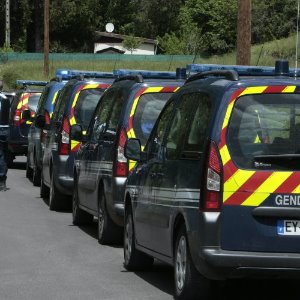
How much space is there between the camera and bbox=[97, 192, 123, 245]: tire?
11.4 m

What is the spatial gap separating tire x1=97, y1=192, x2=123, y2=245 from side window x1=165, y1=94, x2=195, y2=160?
287 centimetres

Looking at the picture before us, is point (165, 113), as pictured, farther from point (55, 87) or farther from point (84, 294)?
point (55, 87)

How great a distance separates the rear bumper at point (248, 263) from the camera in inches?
286

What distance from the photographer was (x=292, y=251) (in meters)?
7.30

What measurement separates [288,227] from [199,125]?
111cm

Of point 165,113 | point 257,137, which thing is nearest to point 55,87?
point 165,113

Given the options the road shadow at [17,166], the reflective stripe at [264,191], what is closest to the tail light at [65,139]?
the reflective stripe at [264,191]

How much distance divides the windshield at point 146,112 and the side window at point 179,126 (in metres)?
2.41

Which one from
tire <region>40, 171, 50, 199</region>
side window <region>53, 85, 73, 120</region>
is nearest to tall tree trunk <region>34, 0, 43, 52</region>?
tire <region>40, 171, 50, 199</region>

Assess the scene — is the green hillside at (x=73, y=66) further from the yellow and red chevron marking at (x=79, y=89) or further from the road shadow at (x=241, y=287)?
the road shadow at (x=241, y=287)

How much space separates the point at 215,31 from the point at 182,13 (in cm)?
803

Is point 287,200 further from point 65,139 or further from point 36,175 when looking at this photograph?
point 36,175

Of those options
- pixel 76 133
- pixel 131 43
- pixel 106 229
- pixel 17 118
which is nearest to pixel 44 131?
pixel 76 133

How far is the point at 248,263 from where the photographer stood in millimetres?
7266
